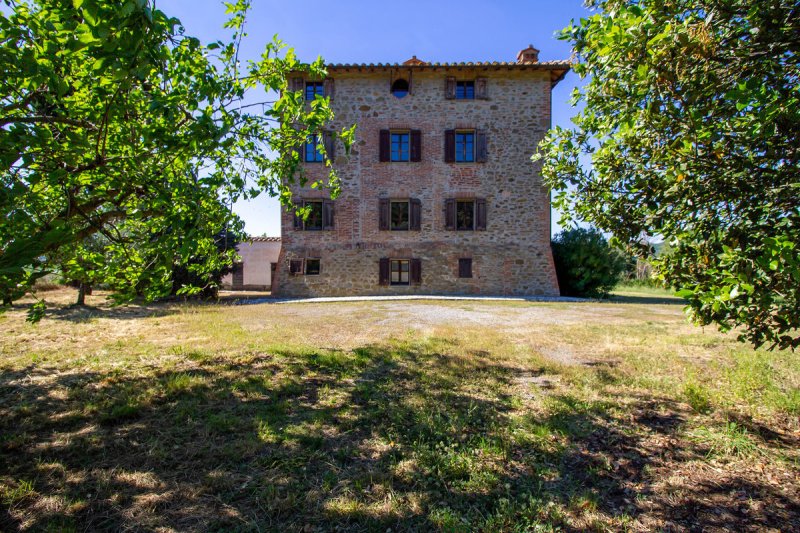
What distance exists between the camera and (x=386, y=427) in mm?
2959

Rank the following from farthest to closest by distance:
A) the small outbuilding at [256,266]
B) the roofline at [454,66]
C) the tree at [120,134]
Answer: the small outbuilding at [256,266] < the roofline at [454,66] < the tree at [120,134]

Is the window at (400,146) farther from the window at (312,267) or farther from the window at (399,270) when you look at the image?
the window at (312,267)

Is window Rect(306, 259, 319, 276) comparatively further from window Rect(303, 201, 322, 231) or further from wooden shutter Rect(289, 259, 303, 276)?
window Rect(303, 201, 322, 231)

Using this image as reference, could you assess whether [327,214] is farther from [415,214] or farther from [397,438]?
[397,438]

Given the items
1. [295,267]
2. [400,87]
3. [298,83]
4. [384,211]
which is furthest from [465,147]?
[295,267]

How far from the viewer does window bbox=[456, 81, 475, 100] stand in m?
16.3

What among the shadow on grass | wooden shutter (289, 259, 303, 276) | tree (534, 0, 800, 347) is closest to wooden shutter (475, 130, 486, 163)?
wooden shutter (289, 259, 303, 276)

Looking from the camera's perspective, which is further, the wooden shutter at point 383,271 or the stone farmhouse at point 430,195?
the wooden shutter at point 383,271

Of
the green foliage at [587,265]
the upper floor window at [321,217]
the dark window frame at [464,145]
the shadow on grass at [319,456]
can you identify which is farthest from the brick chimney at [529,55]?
the shadow on grass at [319,456]

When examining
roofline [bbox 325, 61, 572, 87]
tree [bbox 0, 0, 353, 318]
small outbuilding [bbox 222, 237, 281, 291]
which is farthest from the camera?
small outbuilding [bbox 222, 237, 281, 291]

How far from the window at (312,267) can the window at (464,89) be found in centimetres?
1000

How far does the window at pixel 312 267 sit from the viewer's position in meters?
16.2

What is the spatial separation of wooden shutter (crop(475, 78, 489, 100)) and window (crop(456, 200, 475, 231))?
187 inches

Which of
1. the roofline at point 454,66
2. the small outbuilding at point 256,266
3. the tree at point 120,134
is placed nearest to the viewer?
the tree at point 120,134
